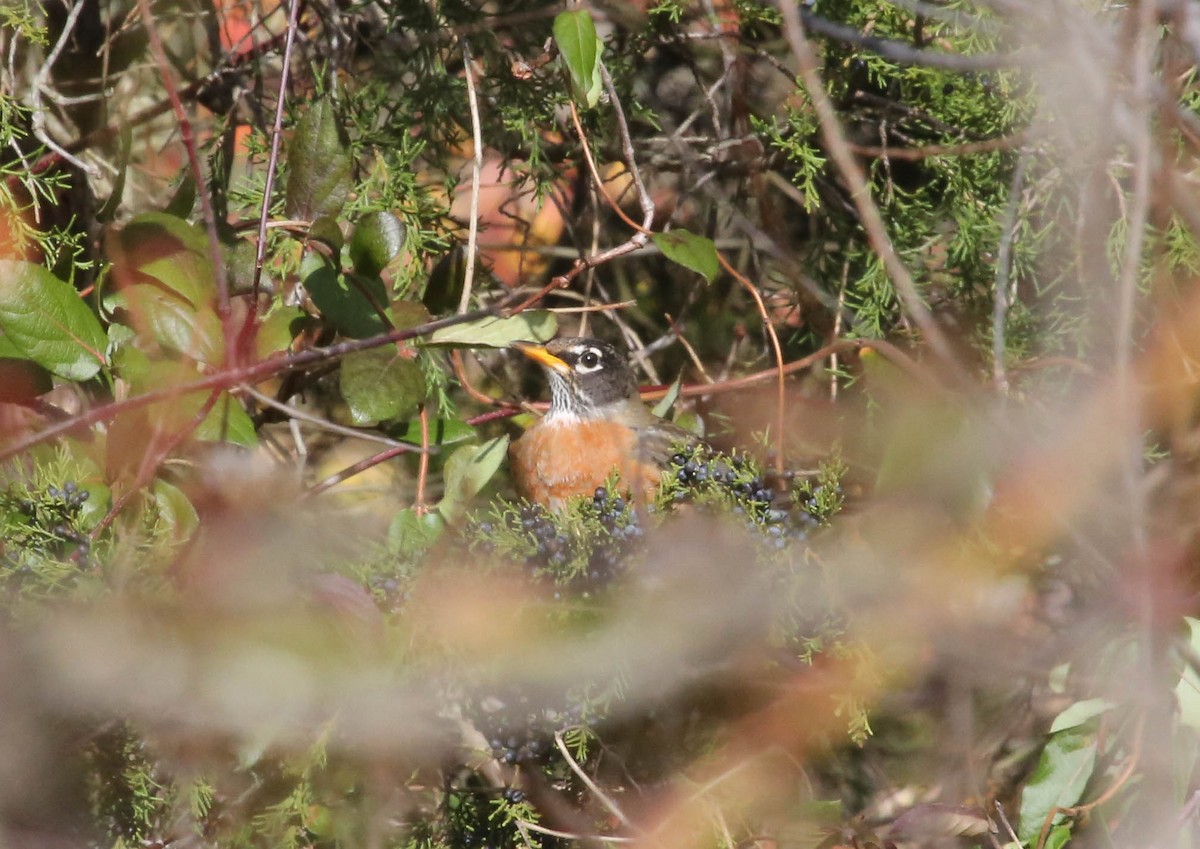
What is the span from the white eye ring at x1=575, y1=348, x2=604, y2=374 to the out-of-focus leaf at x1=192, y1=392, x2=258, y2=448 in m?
1.15

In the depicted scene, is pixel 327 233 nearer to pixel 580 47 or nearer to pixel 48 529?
pixel 580 47

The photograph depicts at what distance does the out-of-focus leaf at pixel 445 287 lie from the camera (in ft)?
8.18

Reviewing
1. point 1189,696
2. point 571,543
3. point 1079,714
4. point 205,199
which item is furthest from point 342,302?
point 1189,696

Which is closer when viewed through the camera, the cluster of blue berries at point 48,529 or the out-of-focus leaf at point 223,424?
the cluster of blue berries at point 48,529

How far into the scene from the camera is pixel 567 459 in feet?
9.37

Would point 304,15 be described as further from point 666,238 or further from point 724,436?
point 724,436

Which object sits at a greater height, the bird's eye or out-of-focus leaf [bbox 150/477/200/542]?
out-of-focus leaf [bbox 150/477/200/542]

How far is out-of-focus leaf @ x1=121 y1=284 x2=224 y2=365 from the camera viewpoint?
6.82ft

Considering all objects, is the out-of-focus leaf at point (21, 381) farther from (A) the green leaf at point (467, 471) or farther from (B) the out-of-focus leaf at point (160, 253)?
(A) the green leaf at point (467, 471)

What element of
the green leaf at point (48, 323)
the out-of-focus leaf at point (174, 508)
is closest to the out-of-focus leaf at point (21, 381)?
the green leaf at point (48, 323)

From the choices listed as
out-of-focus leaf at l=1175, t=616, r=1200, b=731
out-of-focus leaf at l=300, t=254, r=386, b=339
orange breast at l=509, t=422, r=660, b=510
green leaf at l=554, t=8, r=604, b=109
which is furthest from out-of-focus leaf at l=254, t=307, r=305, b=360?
out-of-focus leaf at l=1175, t=616, r=1200, b=731

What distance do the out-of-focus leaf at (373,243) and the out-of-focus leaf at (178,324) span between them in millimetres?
279

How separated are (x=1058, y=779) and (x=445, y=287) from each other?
151 centimetres

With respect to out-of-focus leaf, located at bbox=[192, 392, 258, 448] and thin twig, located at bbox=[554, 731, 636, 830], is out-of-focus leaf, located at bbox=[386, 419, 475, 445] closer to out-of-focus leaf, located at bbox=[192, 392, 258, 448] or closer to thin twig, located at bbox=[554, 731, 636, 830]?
out-of-focus leaf, located at bbox=[192, 392, 258, 448]
